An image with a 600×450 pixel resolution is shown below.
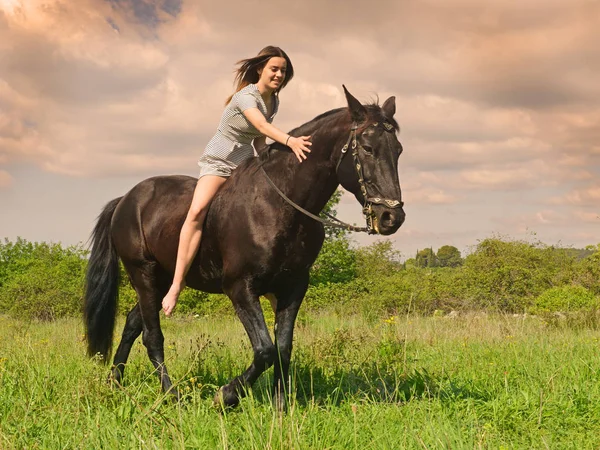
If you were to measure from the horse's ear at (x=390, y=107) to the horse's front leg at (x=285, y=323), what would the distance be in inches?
56.9

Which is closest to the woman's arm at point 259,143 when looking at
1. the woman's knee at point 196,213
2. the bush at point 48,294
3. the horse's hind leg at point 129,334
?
the woman's knee at point 196,213

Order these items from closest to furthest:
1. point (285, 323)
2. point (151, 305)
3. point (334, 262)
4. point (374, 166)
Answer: point (374, 166), point (285, 323), point (151, 305), point (334, 262)

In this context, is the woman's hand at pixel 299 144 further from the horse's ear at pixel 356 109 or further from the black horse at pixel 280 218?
the horse's ear at pixel 356 109

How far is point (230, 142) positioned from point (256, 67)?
27.9 inches

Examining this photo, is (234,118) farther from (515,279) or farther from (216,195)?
(515,279)

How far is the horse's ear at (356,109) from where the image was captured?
436cm

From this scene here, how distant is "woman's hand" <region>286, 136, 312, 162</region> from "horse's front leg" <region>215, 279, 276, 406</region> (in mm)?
1067

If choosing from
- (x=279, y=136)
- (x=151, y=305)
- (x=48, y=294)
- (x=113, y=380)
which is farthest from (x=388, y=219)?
(x=48, y=294)

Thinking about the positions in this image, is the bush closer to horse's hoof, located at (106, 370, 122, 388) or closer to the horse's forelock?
horse's hoof, located at (106, 370, 122, 388)

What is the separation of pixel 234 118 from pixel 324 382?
8.59 ft

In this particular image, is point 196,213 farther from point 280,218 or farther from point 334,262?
point 334,262

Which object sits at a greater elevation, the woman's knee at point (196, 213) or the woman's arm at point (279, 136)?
the woman's arm at point (279, 136)

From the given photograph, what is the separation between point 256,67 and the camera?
533 centimetres

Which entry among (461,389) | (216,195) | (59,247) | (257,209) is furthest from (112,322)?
(59,247)
